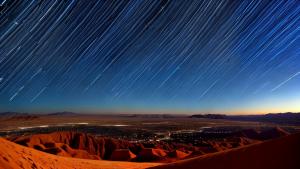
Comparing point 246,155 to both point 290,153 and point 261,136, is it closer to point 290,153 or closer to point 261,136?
point 290,153

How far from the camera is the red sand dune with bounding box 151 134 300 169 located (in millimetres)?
10126

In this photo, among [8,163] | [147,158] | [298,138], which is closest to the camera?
[8,163]

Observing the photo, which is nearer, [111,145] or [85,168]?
[85,168]

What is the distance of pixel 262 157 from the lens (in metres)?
11.0

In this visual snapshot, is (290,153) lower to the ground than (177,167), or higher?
higher

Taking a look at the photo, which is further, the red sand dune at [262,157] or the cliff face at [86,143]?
the cliff face at [86,143]

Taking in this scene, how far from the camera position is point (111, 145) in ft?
160

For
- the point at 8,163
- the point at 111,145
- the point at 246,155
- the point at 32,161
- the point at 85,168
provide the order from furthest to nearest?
the point at 111,145 → the point at 85,168 → the point at 32,161 → the point at 246,155 → the point at 8,163

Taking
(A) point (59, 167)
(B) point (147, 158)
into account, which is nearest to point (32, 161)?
(A) point (59, 167)

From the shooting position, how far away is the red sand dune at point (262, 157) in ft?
33.2

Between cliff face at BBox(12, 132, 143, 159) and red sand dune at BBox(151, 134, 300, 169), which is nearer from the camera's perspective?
red sand dune at BBox(151, 134, 300, 169)

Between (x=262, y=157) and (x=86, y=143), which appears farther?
(x=86, y=143)

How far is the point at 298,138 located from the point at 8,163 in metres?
10.1

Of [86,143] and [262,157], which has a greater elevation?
[262,157]
